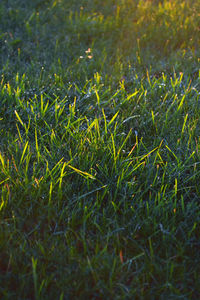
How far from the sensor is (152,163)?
7.02 feet

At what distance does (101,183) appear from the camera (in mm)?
1950

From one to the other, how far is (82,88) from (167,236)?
189 centimetres

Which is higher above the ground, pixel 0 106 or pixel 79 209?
pixel 0 106

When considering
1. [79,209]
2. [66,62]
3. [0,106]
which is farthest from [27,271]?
[66,62]

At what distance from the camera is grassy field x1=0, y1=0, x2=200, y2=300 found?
5.09 feet

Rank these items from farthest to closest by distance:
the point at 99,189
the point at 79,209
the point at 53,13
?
the point at 53,13
the point at 99,189
the point at 79,209

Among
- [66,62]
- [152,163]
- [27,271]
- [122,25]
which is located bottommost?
[27,271]

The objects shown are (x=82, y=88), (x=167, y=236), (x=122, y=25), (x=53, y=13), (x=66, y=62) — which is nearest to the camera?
(x=167, y=236)

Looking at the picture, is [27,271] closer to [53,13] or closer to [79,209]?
[79,209]

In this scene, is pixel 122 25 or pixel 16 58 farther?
pixel 122 25

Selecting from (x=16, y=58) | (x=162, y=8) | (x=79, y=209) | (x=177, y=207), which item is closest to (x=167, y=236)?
(x=177, y=207)

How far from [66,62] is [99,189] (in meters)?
2.09

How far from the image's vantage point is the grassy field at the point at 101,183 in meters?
1.55

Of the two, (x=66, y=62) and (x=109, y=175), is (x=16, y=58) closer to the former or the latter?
(x=66, y=62)
